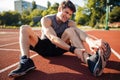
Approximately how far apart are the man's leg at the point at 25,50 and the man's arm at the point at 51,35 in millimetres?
280

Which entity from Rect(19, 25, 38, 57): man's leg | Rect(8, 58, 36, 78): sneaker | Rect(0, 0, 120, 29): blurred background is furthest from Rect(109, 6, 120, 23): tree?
Rect(8, 58, 36, 78): sneaker

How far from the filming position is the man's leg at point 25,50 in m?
3.09

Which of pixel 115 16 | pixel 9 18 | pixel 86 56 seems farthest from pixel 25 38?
pixel 9 18

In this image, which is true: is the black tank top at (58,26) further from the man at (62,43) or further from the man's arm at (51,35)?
the man's arm at (51,35)

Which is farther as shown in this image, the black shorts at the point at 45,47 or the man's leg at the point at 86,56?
the black shorts at the point at 45,47

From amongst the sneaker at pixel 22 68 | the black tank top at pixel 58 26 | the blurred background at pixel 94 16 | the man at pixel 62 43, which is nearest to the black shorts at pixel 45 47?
the man at pixel 62 43

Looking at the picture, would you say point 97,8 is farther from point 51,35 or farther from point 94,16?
point 51,35

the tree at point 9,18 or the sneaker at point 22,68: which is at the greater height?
the sneaker at point 22,68

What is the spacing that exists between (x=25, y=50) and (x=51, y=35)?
64 centimetres

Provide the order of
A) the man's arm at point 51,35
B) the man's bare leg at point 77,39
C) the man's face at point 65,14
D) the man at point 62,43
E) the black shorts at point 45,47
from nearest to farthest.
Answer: the man at point 62,43 < the man's bare leg at point 77,39 < the man's arm at point 51,35 < the man's face at point 65,14 < the black shorts at point 45,47

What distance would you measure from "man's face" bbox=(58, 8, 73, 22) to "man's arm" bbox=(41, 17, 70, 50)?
0.30 m

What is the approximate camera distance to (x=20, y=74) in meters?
3.06

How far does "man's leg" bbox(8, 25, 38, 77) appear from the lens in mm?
3086

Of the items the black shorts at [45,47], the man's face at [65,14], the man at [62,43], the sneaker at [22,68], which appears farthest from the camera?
the black shorts at [45,47]
